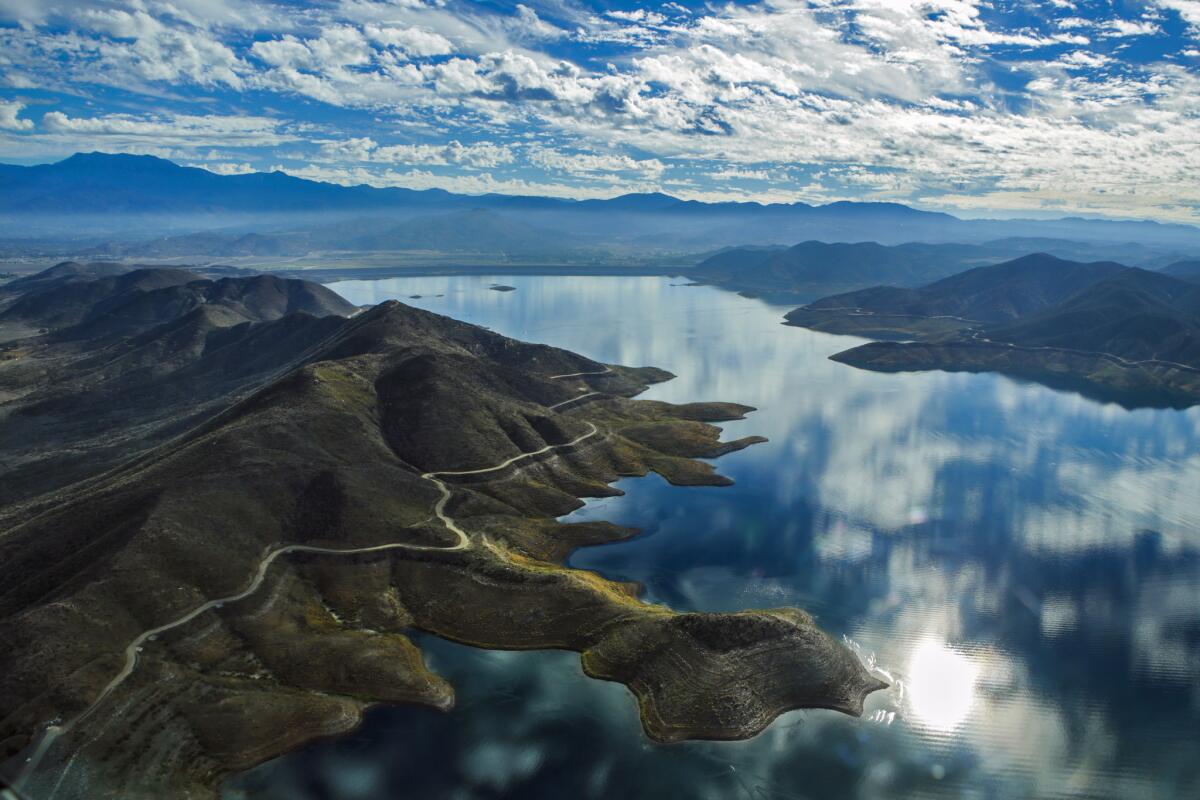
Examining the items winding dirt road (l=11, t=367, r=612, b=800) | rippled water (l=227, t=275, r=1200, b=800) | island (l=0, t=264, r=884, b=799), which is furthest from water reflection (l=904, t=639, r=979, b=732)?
winding dirt road (l=11, t=367, r=612, b=800)

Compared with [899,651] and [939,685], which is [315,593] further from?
[939,685]

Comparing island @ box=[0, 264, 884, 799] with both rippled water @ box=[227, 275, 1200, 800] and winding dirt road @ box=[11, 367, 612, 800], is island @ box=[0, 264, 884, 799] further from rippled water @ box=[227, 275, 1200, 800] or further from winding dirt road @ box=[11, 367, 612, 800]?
rippled water @ box=[227, 275, 1200, 800]

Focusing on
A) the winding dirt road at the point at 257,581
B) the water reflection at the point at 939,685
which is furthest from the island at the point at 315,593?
the water reflection at the point at 939,685

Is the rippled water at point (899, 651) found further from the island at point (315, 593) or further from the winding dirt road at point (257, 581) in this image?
the winding dirt road at point (257, 581)

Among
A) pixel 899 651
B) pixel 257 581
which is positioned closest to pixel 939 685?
pixel 899 651

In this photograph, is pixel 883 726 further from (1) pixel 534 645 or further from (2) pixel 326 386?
(2) pixel 326 386

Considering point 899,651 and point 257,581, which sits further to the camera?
point 257,581

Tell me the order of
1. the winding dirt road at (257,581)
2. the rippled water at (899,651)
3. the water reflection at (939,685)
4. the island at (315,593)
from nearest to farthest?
the winding dirt road at (257,581) < the rippled water at (899,651) < the island at (315,593) < the water reflection at (939,685)
